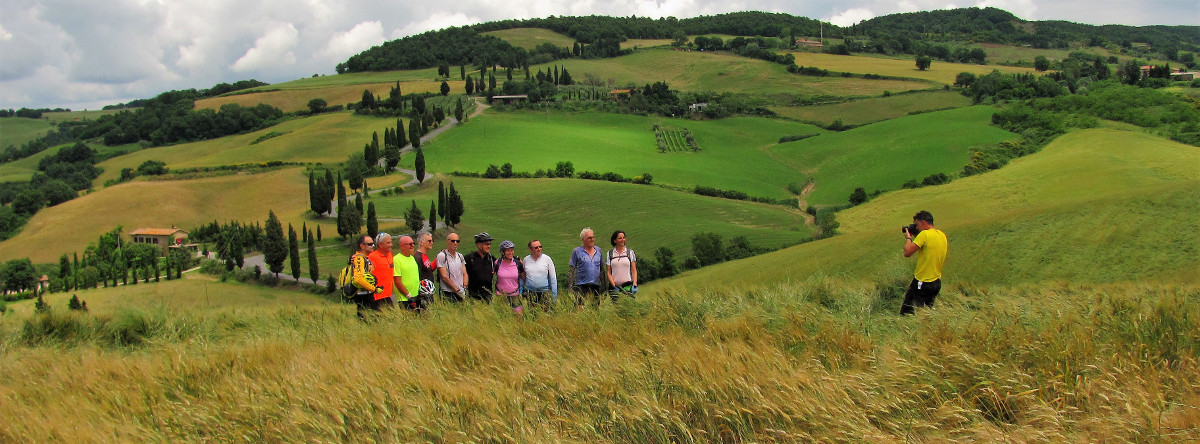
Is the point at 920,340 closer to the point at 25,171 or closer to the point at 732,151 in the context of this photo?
the point at 732,151

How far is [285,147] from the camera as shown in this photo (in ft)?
381

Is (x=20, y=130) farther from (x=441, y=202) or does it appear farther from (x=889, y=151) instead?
(x=889, y=151)

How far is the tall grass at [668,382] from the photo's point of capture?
3938 mm

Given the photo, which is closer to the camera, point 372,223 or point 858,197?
point 372,223

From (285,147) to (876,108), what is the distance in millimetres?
93805

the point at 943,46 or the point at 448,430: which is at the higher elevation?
the point at 943,46

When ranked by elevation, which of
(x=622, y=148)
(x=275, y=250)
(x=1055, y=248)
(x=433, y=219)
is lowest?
(x=275, y=250)

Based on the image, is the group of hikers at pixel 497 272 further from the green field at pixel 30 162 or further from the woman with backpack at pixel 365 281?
the green field at pixel 30 162

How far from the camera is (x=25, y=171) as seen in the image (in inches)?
5438

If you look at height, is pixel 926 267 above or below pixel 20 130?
below

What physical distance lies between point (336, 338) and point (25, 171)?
16851cm

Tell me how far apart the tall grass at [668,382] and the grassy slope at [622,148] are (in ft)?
253

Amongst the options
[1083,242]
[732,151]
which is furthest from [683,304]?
[732,151]

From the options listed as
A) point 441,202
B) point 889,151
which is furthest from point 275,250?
point 889,151
